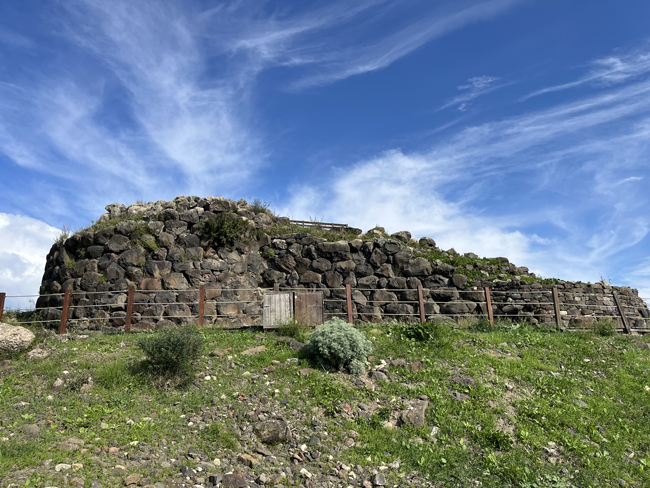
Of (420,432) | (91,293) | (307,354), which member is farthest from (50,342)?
(420,432)

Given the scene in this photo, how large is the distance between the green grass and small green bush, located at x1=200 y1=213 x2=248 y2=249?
5593 mm

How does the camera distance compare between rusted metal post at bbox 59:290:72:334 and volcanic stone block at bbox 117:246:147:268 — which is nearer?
rusted metal post at bbox 59:290:72:334

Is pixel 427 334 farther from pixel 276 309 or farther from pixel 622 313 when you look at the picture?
pixel 622 313

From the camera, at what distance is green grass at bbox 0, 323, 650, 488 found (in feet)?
24.6

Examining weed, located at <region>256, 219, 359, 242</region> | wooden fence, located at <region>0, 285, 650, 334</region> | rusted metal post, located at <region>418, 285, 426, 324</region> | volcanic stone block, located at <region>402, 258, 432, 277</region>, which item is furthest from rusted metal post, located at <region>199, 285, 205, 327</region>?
volcanic stone block, located at <region>402, 258, 432, 277</region>

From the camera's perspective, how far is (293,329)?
520 inches

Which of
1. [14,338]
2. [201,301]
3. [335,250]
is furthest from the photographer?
[335,250]

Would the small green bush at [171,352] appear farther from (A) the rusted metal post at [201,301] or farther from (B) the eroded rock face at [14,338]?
(A) the rusted metal post at [201,301]

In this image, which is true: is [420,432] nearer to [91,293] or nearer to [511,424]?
[511,424]

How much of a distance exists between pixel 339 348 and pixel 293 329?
10.0 ft

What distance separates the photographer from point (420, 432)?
8.38 metres

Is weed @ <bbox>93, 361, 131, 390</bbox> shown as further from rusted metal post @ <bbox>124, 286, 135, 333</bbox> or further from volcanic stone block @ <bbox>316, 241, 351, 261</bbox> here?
volcanic stone block @ <bbox>316, 241, 351, 261</bbox>

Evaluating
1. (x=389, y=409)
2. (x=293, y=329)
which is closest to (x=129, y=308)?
(x=293, y=329)

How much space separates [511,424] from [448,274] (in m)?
9.01
